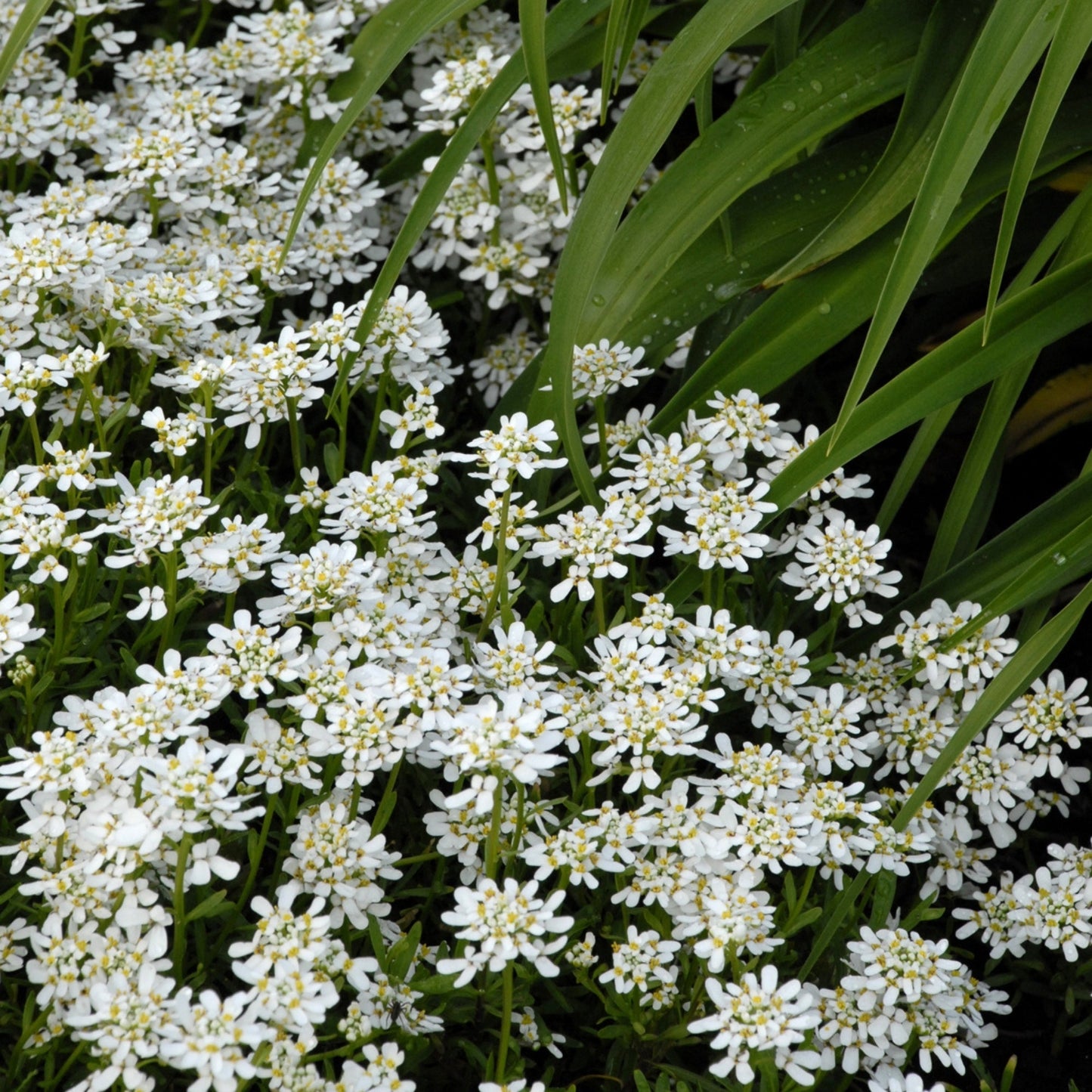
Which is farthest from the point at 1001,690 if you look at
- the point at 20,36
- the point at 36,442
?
the point at 20,36

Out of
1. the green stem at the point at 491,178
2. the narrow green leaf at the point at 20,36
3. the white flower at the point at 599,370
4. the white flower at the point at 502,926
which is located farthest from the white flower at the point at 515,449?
the narrow green leaf at the point at 20,36

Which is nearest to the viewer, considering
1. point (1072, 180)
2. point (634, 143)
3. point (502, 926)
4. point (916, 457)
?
point (502, 926)

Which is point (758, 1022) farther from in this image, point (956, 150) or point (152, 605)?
point (956, 150)

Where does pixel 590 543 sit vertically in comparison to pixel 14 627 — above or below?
Answer: above

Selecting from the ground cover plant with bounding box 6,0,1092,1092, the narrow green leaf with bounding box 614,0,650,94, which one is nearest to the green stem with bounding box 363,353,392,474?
the ground cover plant with bounding box 6,0,1092,1092

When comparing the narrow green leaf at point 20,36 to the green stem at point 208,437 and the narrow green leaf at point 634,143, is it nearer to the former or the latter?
the green stem at point 208,437

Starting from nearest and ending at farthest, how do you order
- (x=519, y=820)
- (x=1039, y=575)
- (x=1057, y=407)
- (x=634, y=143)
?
(x=519, y=820), (x=1039, y=575), (x=634, y=143), (x=1057, y=407)

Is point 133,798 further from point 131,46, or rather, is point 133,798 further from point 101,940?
point 131,46

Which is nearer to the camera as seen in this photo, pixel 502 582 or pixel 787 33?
pixel 502 582

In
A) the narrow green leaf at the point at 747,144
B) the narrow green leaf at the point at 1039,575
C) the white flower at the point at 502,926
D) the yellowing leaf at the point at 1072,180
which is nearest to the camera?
the white flower at the point at 502,926
